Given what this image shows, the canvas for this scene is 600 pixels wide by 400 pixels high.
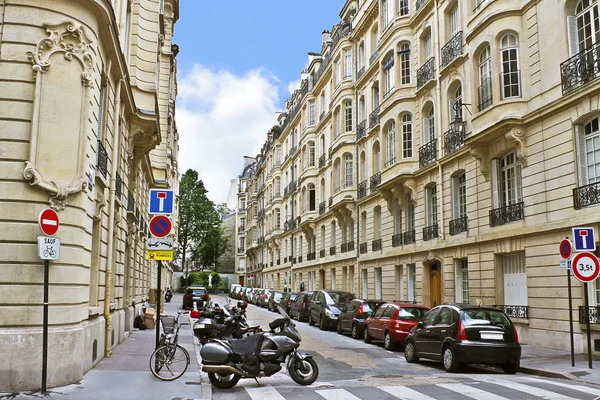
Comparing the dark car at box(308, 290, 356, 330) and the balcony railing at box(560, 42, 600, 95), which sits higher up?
the balcony railing at box(560, 42, 600, 95)

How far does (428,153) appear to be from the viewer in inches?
997

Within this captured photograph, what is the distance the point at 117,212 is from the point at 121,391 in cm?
695

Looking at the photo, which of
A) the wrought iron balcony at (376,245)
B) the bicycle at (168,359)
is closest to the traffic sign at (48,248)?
the bicycle at (168,359)

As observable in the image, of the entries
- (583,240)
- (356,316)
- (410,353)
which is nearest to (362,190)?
(356,316)

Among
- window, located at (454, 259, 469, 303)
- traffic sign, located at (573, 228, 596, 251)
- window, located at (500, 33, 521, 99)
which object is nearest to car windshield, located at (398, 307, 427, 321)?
A: window, located at (454, 259, 469, 303)

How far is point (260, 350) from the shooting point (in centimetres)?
1041

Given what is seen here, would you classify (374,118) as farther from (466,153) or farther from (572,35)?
(572,35)

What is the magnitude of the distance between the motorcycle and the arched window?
61.8 ft

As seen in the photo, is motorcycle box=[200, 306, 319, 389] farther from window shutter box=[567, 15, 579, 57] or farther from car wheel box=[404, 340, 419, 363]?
window shutter box=[567, 15, 579, 57]

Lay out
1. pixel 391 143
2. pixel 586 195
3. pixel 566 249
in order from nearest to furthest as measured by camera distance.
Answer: pixel 566 249 → pixel 586 195 → pixel 391 143

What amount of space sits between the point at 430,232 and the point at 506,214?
19.3ft

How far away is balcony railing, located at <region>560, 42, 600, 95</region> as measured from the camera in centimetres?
1552

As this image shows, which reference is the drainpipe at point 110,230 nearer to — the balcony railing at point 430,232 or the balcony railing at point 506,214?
the balcony railing at point 506,214

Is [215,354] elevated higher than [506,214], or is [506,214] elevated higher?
[506,214]
